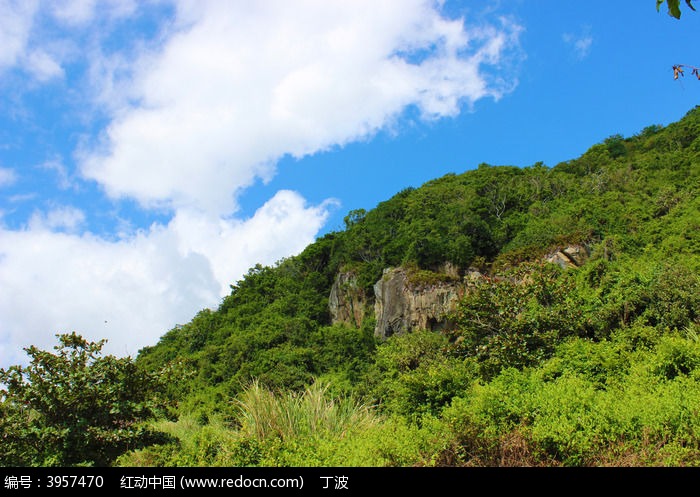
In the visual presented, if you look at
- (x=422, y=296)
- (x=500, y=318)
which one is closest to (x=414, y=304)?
(x=422, y=296)

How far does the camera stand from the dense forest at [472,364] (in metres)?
5.09

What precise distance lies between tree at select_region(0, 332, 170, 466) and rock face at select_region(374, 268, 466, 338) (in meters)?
22.1

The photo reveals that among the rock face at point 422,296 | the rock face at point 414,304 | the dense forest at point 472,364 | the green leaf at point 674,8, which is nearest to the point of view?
the green leaf at point 674,8

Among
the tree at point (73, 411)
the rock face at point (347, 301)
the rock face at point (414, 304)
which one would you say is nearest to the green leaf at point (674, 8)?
the tree at point (73, 411)

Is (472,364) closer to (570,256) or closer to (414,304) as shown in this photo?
(570,256)

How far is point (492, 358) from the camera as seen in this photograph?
A: 1297 cm

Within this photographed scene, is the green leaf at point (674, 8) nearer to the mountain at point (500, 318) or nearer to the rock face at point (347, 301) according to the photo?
the mountain at point (500, 318)

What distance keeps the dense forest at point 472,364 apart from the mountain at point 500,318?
0.17 ft

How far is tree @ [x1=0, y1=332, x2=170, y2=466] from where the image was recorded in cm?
659

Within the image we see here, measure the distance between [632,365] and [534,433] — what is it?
505 cm

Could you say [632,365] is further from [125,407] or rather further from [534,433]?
[125,407]

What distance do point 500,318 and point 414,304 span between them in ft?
50.4

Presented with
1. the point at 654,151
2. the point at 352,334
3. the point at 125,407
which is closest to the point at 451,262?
the point at 352,334

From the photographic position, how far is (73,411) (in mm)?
6895
